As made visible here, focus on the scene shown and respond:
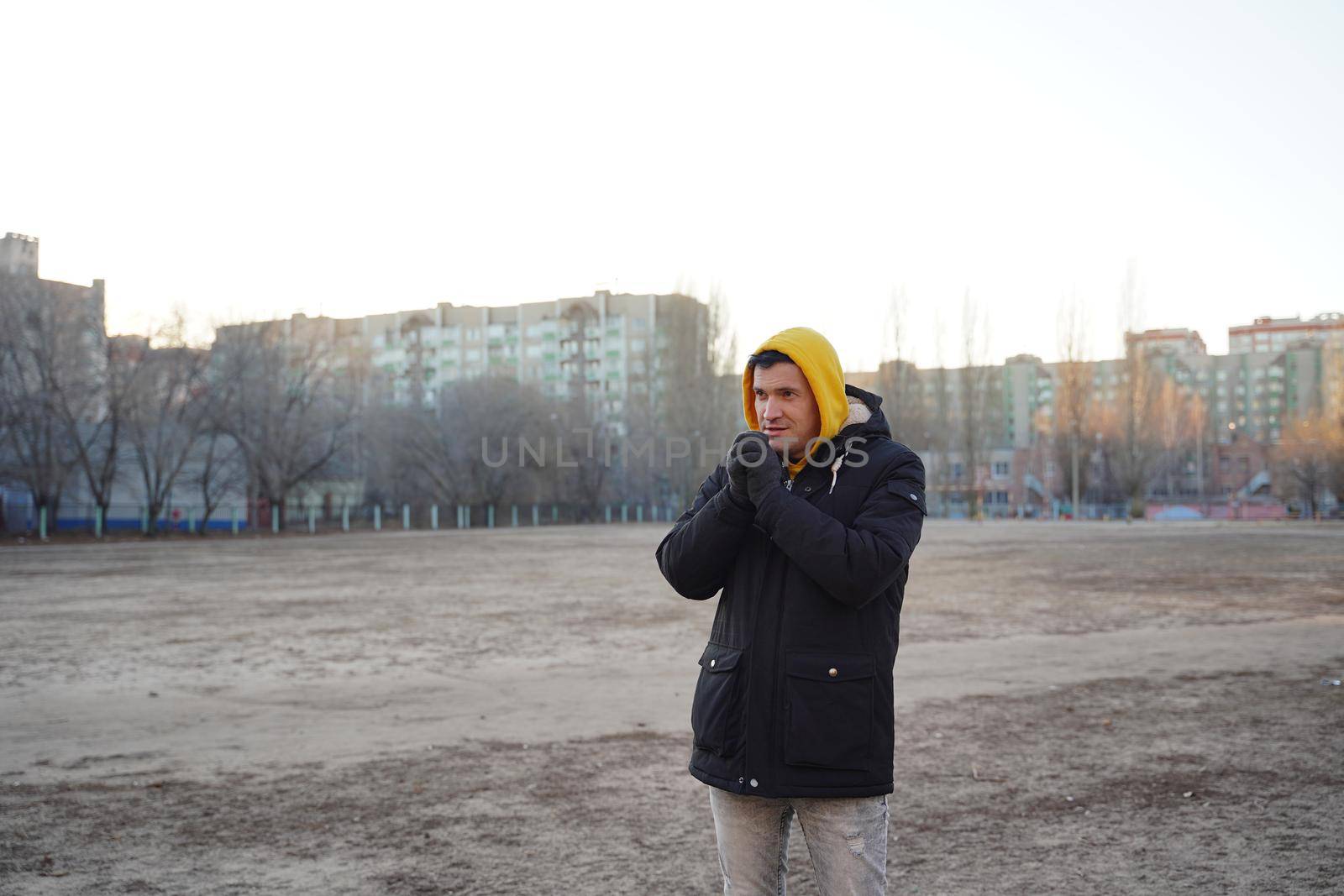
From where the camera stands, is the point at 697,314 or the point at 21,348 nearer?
the point at 21,348

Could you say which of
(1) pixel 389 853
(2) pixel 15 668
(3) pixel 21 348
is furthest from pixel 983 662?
(3) pixel 21 348

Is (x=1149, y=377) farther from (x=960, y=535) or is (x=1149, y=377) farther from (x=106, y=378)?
(x=106, y=378)

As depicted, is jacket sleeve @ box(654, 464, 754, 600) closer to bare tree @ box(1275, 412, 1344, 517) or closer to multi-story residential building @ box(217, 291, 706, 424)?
bare tree @ box(1275, 412, 1344, 517)

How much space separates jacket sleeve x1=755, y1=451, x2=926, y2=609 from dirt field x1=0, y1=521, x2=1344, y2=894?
237cm

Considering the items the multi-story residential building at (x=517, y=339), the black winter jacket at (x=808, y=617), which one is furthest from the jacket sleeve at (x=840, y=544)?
the multi-story residential building at (x=517, y=339)

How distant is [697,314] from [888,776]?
59.9 m

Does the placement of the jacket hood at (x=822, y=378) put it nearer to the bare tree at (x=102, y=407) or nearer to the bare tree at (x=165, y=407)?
the bare tree at (x=102, y=407)

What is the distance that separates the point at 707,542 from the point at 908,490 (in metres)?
0.49

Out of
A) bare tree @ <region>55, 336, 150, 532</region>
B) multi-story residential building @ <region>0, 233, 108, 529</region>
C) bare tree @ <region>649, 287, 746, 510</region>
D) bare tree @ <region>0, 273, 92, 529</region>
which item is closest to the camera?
bare tree @ <region>0, 273, 92, 529</region>

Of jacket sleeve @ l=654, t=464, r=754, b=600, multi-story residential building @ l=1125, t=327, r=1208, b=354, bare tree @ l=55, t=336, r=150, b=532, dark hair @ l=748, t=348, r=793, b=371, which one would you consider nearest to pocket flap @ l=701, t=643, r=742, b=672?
jacket sleeve @ l=654, t=464, r=754, b=600

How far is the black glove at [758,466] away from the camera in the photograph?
2365 mm

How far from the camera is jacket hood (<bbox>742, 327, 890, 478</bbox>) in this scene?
97.9 inches

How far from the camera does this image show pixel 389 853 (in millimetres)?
4664

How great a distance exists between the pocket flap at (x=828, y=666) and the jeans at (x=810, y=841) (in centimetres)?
28
